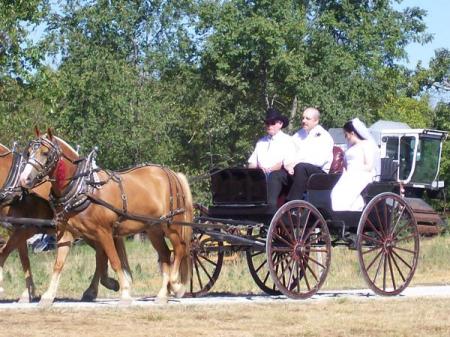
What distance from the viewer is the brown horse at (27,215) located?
46.4ft

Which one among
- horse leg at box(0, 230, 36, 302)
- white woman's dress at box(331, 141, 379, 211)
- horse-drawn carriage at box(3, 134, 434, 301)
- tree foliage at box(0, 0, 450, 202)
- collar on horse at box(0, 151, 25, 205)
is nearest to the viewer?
horse-drawn carriage at box(3, 134, 434, 301)

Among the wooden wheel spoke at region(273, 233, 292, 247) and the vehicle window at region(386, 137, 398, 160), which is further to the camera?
the vehicle window at region(386, 137, 398, 160)

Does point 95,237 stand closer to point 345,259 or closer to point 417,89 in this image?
point 345,259

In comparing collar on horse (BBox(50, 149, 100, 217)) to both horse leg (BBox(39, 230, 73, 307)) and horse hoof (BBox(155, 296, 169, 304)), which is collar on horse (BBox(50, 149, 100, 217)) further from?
horse hoof (BBox(155, 296, 169, 304))

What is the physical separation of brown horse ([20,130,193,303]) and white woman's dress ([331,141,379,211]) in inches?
72.7

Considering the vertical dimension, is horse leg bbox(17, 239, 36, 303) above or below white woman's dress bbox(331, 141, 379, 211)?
below

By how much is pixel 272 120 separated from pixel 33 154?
3.07 m

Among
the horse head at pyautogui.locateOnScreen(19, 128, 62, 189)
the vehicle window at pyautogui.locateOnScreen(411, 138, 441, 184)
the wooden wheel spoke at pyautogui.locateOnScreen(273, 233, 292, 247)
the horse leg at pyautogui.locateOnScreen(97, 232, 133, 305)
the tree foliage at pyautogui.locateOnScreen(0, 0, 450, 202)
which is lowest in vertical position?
the horse leg at pyautogui.locateOnScreen(97, 232, 133, 305)

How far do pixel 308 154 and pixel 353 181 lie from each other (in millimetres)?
640

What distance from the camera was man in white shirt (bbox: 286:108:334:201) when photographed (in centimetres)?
1424

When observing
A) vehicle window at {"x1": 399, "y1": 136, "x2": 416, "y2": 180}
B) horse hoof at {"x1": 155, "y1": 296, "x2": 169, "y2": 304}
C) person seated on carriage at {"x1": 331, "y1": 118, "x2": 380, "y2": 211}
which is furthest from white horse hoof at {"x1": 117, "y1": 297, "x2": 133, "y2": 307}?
vehicle window at {"x1": 399, "y1": 136, "x2": 416, "y2": 180}

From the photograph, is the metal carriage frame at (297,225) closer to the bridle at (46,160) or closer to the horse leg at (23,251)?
the bridle at (46,160)

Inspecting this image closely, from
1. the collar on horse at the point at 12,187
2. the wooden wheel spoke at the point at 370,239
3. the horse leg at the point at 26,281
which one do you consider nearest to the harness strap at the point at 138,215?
the collar on horse at the point at 12,187

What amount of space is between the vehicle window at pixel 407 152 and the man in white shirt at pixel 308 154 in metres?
22.7
